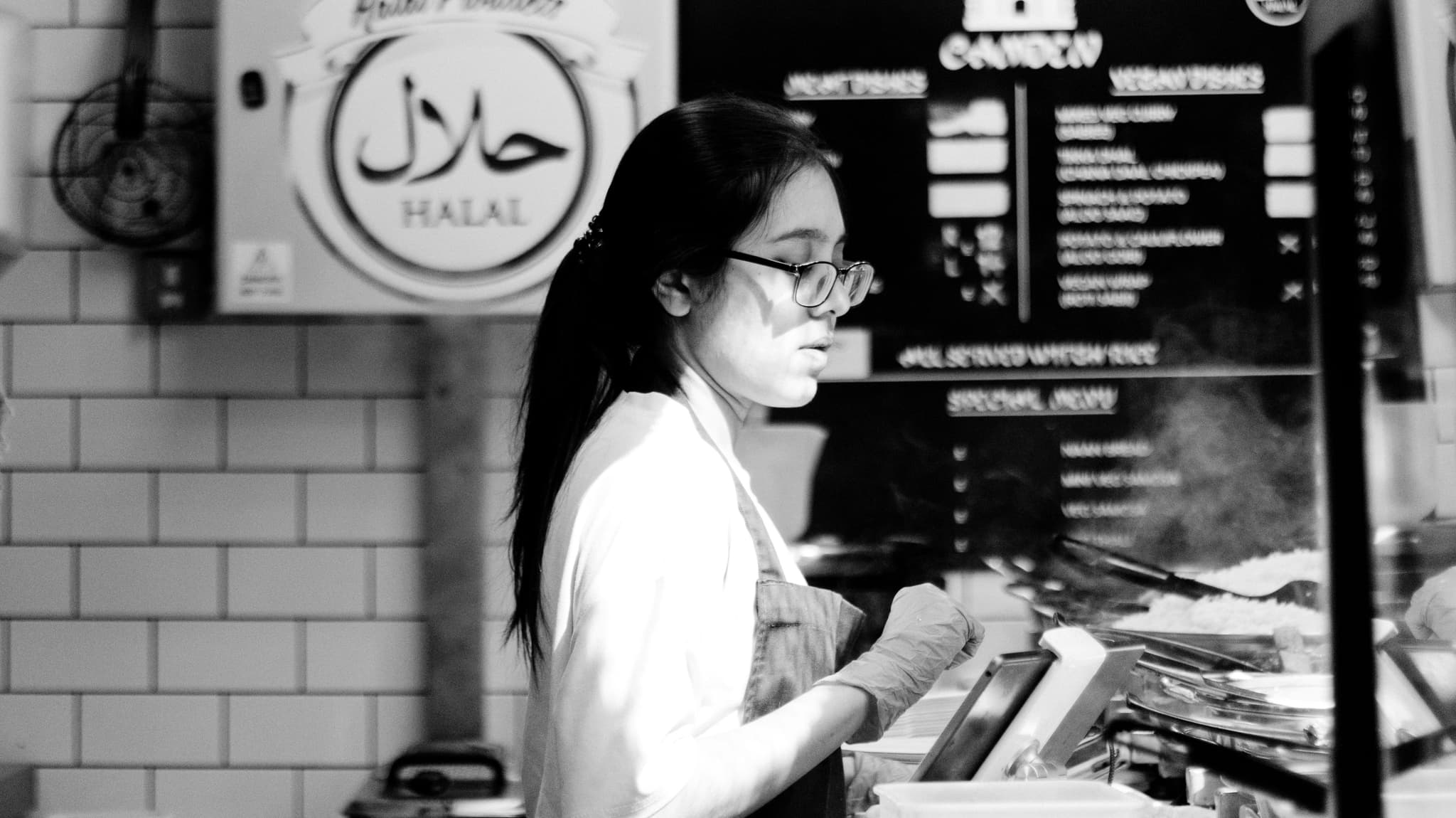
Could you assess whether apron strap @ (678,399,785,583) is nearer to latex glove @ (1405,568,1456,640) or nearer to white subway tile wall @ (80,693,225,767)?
latex glove @ (1405,568,1456,640)

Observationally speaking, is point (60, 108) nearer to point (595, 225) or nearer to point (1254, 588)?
point (595, 225)

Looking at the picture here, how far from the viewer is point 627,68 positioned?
2.23 metres

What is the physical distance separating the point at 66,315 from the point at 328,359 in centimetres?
50

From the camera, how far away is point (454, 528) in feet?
8.08

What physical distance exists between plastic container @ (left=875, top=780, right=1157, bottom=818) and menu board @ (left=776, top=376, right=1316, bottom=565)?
3.33 ft

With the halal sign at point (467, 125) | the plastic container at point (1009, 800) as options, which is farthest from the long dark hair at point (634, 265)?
the halal sign at point (467, 125)

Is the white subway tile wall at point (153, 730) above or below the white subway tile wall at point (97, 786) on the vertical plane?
above

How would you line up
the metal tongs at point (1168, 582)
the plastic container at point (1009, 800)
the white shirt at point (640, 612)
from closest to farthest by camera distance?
the white shirt at point (640, 612), the plastic container at point (1009, 800), the metal tongs at point (1168, 582)

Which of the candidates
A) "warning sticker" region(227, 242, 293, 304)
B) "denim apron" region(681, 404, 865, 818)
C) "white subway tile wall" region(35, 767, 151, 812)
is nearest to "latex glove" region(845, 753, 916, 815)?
"denim apron" region(681, 404, 865, 818)

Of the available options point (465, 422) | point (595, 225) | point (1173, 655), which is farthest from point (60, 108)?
point (1173, 655)

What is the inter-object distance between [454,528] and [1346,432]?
78.2 inches

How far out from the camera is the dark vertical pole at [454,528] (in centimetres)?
244

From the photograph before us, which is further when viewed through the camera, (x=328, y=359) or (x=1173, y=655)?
(x=328, y=359)

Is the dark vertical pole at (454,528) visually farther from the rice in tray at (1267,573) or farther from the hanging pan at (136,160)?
the rice in tray at (1267,573)
